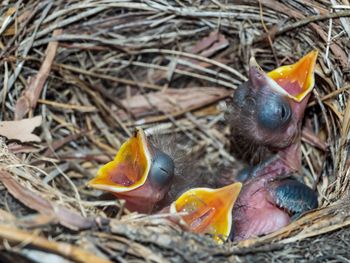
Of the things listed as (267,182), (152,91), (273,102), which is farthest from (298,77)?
(152,91)

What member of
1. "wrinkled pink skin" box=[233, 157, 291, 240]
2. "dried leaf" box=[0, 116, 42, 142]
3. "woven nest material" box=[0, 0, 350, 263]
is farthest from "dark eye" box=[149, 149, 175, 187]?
"dried leaf" box=[0, 116, 42, 142]

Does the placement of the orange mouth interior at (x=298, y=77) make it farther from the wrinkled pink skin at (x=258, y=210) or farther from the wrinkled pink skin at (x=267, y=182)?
the wrinkled pink skin at (x=258, y=210)

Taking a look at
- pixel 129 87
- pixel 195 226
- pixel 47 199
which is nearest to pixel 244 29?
pixel 129 87

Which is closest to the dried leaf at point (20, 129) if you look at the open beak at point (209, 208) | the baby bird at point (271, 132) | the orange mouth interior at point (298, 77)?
the open beak at point (209, 208)

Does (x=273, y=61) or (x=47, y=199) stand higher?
(x=273, y=61)

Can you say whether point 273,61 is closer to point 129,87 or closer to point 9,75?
point 129,87

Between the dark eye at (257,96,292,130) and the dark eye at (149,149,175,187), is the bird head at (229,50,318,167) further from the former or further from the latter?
the dark eye at (149,149,175,187)

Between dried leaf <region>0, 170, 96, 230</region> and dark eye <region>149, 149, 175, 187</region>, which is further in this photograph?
dark eye <region>149, 149, 175, 187</region>
